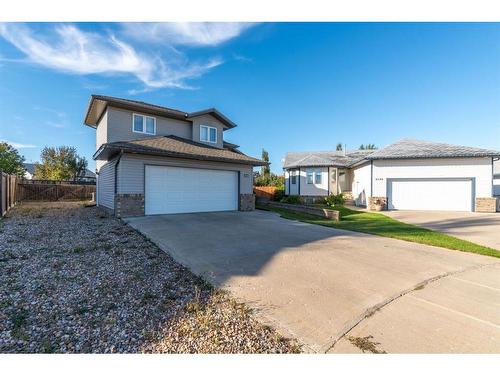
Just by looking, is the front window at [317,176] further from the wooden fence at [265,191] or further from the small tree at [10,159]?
the small tree at [10,159]

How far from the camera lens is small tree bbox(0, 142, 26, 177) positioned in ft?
90.9

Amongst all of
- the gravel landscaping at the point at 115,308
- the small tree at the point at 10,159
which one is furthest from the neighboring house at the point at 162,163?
the small tree at the point at 10,159

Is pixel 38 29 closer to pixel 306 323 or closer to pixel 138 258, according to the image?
pixel 138 258

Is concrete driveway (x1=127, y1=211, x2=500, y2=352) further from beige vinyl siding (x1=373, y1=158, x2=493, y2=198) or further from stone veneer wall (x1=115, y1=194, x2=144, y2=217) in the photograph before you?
beige vinyl siding (x1=373, y1=158, x2=493, y2=198)

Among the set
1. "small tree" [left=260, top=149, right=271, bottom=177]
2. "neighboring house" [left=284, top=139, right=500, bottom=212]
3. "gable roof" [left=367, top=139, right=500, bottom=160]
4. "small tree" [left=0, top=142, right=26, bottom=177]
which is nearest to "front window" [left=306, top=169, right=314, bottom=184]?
"neighboring house" [left=284, top=139, right=500, bottom=212]

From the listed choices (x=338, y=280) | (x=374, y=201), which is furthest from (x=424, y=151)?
(x=338, y=280)

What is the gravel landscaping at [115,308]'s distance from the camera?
2461mm

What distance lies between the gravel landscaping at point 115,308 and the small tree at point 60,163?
104 feet

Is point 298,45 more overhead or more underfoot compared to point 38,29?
more overhead

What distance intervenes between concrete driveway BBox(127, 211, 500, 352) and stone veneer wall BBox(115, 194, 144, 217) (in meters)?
3.38

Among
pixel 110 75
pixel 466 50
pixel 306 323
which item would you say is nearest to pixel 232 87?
pixel 110 75
